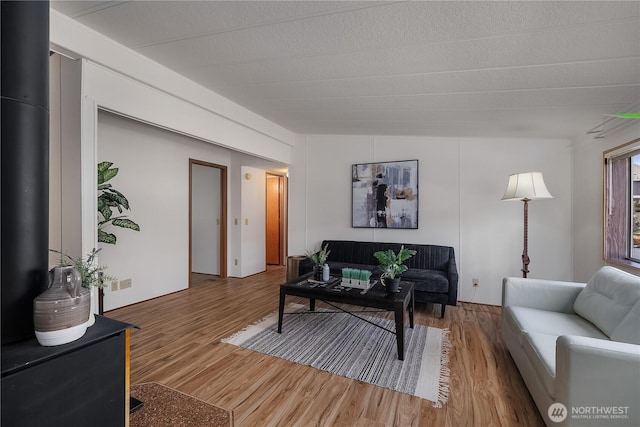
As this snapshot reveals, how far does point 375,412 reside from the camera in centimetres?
183

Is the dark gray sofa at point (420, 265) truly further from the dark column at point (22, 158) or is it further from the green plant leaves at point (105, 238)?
the dark column at point (22, 158)

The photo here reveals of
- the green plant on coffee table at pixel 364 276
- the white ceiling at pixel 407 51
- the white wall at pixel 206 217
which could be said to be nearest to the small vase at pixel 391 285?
the green plant on coffee table at pixel 364 276

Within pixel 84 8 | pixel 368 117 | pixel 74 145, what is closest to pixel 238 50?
pixel 84 8

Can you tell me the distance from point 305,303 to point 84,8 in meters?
3.49

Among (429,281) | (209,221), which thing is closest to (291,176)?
(209,221)

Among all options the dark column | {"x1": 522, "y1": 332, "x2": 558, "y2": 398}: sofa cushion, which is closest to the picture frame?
{"x1": 522, "y1": 332, "x2": 558, "y2": 398}: sofa cushion

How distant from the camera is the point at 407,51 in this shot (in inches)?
80.9

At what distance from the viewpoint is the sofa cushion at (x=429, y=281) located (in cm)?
346

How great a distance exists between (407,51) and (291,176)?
129 inches

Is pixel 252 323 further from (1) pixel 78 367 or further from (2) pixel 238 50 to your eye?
(2) pixel 238 50

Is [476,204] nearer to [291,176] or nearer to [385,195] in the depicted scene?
[385,195]

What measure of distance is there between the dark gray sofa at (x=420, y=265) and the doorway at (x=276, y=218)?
87.7 inches

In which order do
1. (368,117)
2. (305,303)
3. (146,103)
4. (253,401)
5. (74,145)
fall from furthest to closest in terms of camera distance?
(305,303), (368,117), (146,103), (74,145), (253,401)

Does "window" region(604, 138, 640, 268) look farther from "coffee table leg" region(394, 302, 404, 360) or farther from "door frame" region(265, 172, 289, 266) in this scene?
"door frame" region(265, 172, 289, 266)
